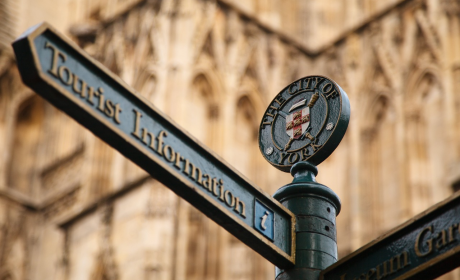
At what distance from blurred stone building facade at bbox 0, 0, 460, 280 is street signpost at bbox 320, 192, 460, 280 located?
1220 cm

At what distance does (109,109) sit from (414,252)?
1069 millimetres

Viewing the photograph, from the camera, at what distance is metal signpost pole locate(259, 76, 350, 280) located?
144 inches

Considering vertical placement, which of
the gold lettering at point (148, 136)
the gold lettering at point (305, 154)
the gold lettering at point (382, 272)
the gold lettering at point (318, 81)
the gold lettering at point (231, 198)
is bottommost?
the gold lettering at point (382, 272)

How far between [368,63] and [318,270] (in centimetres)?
1541

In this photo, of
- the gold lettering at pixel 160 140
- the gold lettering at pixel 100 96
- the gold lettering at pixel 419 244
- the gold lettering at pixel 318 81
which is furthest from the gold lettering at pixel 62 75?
the gold lettering at pixel 419 244

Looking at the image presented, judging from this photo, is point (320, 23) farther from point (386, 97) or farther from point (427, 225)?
point (427, 225)

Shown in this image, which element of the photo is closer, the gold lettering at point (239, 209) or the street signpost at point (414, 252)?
the street signpost at point (414, 252)

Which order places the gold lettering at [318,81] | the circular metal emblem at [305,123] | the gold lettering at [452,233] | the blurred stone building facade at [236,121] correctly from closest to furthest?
the gold lettering at [452,233], the circular metal emblem at [305,123], the gold lettering at [318,81], the blurred stone building facade at [236,121]

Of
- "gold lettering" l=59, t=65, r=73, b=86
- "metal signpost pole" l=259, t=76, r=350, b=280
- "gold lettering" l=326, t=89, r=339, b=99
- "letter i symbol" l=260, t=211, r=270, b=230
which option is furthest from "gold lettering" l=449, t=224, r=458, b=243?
"gold lettering" l=59, t=65, r=73, b=86

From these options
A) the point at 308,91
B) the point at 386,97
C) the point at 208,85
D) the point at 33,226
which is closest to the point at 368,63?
the point at 386,97

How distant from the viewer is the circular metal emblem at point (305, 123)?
3.79 metres

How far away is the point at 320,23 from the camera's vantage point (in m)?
20.4

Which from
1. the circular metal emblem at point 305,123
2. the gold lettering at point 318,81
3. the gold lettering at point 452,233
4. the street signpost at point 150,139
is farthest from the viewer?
the gold lettering at point 318,81

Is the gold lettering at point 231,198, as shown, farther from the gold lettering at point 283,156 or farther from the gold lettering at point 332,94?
the gold lettering at point 332,94
